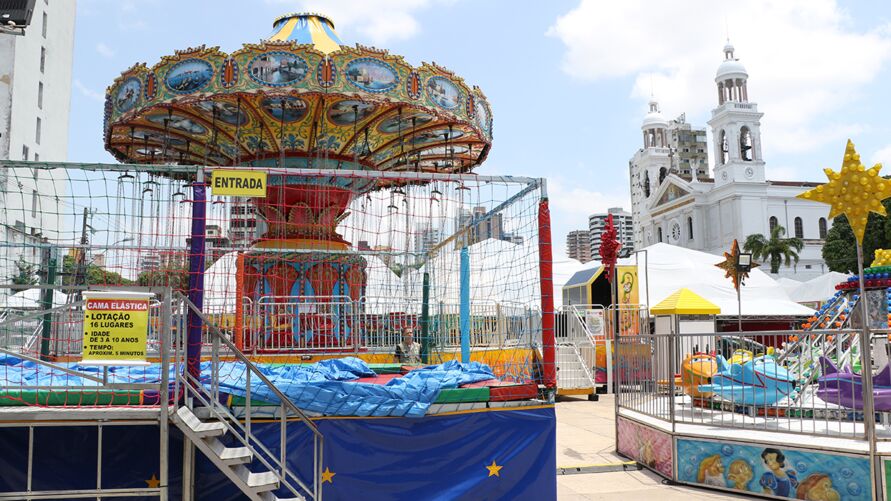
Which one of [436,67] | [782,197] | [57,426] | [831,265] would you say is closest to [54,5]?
[436,67]

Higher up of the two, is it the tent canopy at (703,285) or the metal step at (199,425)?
the tent canopy at (703,285)

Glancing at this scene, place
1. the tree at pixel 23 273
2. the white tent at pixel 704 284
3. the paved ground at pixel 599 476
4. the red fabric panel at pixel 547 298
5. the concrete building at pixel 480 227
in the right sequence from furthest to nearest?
the white tent at pixel 704 284, the tree at pixel 23 273, the concrete building at pixel 480 227, the paved ground at pixel 599 476, the red fabric panel at pixel 547 298

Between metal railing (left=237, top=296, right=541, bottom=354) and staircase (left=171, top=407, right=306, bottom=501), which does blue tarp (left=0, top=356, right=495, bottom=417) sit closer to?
staircase (left=171, top=407, right=306, bottom=501)

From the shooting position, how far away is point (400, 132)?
49.7 feet

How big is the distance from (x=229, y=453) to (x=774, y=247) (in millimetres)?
69009

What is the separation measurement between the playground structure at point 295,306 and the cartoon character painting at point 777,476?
8.20 ft

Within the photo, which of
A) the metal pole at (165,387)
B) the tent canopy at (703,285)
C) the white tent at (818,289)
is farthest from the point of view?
the white tent at (818,289)

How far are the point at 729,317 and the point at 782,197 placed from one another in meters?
49.4

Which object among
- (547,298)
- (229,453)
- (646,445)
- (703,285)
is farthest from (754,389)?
(703,285)

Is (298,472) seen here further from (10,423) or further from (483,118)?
(483,118)

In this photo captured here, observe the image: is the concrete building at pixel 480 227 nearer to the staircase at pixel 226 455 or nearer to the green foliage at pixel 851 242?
the staircase at pixel 226 455

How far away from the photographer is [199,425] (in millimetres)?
5852

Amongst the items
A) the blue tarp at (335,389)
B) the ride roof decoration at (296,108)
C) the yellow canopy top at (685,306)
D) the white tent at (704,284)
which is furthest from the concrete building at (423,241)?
the white tent at (704,284)

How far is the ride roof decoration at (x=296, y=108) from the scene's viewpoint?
12.4m
